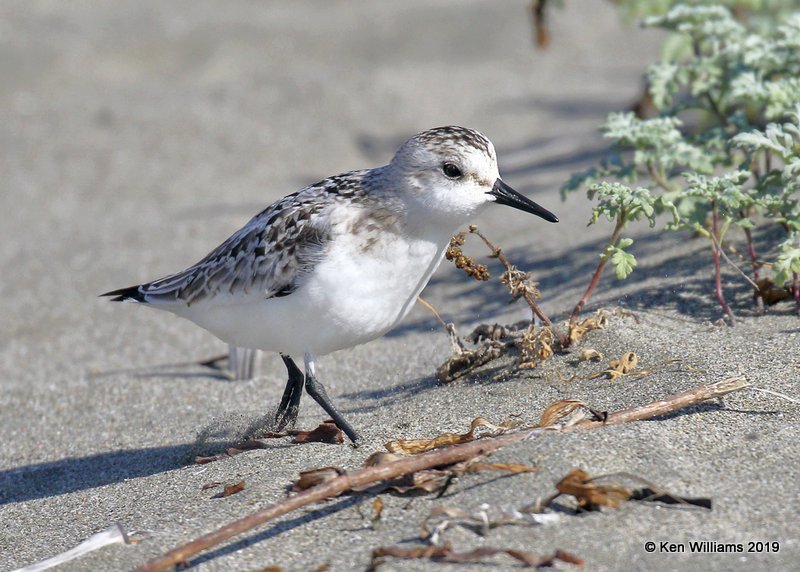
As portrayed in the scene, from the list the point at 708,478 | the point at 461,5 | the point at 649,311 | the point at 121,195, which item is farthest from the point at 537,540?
the point at 461,5

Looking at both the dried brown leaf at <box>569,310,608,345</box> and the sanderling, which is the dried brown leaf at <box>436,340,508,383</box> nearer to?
the dried brown leaf at <box>569,310,608,345</box>

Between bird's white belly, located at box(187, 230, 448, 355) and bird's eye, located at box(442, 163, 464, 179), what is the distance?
24cm

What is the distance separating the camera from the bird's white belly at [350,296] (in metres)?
3.87

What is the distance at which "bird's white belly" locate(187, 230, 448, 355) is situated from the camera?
152 inches

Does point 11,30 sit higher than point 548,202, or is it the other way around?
point 11,30

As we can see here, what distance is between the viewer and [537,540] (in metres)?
2.98

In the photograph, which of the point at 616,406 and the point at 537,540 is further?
the point at 616,406

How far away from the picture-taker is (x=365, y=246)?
3918mm

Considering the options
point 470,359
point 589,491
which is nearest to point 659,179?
point 470,359

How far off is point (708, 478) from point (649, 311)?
1514 mm

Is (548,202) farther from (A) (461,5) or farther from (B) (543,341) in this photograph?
(A) (461,5)

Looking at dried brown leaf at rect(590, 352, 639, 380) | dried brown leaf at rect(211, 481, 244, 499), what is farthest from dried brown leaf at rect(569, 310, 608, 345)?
dried brown leaf at rect(211, 481, 244, 499)

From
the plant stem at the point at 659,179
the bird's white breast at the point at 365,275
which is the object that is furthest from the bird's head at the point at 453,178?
the plant stem at the point at 659,179

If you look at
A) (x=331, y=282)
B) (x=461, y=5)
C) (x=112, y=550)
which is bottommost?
(x=112, y=550)
